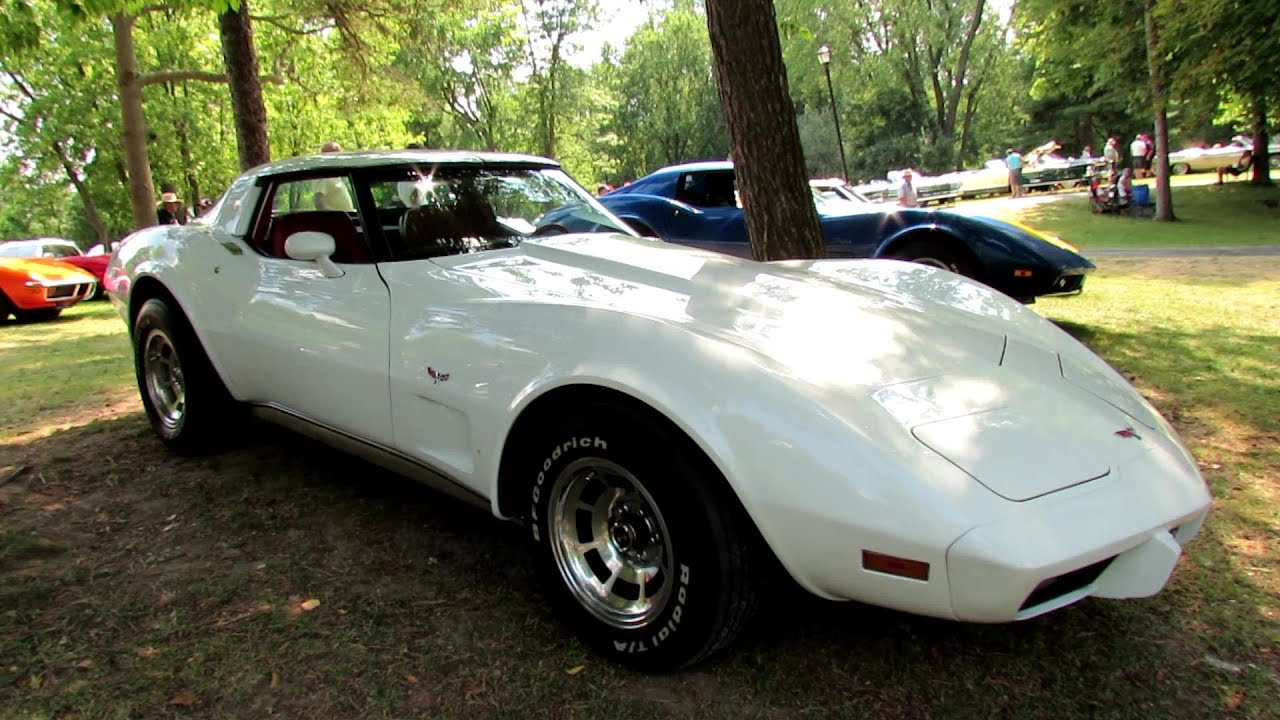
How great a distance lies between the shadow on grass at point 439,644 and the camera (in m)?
2.02

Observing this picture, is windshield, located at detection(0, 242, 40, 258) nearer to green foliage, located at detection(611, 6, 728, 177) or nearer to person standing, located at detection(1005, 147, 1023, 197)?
person standing, located at detection(1005, 147, 1023, 197)

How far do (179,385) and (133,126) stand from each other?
12.5 meters

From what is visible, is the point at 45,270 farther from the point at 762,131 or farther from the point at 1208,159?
the point at 1208,159

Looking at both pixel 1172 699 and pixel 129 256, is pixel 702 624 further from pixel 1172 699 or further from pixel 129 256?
pixel 129 256

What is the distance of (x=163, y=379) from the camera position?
411 cm

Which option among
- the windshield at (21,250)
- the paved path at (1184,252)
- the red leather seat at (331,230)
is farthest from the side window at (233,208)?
the windshield at (21,250)

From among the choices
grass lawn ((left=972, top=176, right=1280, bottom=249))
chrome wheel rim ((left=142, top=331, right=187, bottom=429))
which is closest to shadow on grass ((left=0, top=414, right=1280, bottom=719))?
chrome wheel rim ((left=142, top=331, right=187, bottom=429))

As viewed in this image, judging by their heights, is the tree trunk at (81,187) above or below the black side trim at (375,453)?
above

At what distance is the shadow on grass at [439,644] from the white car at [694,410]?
0.24 m

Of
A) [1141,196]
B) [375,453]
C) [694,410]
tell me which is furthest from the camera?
[1141,196]

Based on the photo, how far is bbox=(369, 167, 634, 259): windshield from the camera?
2953 mm

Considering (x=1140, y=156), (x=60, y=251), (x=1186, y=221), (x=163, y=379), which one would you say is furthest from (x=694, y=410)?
(x=1140, y=156)

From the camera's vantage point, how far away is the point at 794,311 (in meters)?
2.34

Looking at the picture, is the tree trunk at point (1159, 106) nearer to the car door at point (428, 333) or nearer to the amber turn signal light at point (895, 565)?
the car door at point (428, 333)
